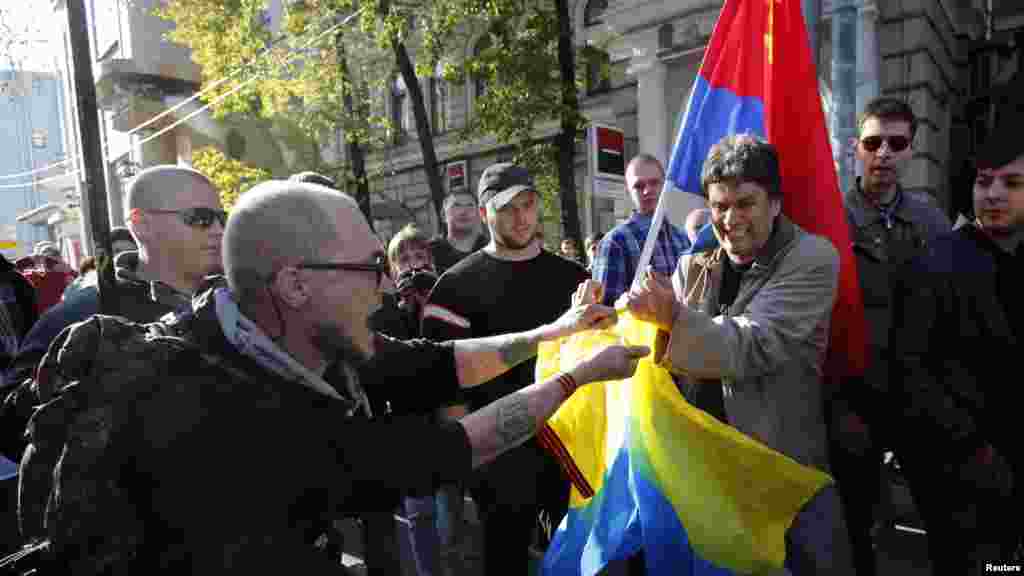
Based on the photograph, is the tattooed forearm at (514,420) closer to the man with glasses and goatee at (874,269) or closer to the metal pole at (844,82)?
the man with glasses and goatee at (874,269)

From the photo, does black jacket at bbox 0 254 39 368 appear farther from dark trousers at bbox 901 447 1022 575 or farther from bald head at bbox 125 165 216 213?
dark trousers at bbox 901 447 1022 575

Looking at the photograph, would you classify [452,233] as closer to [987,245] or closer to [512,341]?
[512,341]

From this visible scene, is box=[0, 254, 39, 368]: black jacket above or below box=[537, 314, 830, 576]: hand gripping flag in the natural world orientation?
above

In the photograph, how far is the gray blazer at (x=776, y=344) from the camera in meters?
2.08

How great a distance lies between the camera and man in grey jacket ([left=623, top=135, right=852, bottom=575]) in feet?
6.84

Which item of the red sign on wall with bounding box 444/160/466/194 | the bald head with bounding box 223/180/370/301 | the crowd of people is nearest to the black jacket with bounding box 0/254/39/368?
the crowd of people

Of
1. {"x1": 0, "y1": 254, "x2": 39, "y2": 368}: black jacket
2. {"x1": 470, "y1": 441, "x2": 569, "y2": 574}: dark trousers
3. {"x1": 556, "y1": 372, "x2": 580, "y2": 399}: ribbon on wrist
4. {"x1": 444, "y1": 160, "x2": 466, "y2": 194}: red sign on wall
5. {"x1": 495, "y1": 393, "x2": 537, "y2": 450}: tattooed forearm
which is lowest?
{"x1": 470, "y1": 441, "x2": 569, "y2": 574}: dark trousers

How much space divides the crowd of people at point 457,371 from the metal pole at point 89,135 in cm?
17

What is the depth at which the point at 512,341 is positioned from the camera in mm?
2592

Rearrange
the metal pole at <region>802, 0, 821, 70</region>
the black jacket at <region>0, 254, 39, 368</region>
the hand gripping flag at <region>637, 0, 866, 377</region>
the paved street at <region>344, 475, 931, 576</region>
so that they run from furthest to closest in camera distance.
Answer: the metal pole at <region>802, 0, 821, 70</region>, the paved street at <region>344, 475, 931, 576</region>, the black jacket at <region>0, 254, 39, 368</region>, the hand gripping flag at <region>637, 0, 866, 377</region>

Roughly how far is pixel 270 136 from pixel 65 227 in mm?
25590

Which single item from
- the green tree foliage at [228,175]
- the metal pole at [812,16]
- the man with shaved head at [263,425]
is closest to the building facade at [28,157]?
the green tree foliage at [228,175]

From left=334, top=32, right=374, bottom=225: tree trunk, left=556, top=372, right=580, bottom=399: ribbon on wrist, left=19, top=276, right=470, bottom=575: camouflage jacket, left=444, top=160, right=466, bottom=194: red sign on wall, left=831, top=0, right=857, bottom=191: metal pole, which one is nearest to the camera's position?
left=19, top=276, right=470, bottom=575: camouflage jacket

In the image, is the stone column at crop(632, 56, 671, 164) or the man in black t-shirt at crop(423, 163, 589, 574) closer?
the man in black t-shirt at crop(423, 163, 589, 574)
